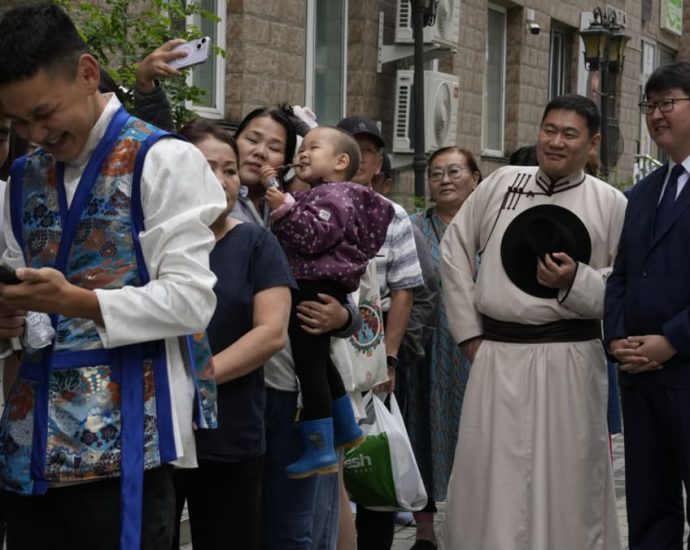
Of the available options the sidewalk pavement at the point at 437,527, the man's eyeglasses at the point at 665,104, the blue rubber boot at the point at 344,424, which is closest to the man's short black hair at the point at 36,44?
the blue rubber boot at the point at 344,424

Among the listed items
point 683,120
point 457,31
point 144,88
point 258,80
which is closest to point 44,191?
point 144,88

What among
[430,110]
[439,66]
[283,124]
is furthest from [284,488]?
[439,66]

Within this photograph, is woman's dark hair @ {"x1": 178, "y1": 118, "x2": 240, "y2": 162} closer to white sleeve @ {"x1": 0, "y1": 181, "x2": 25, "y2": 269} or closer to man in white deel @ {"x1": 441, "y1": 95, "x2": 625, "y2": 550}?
white sleeve @ {"x1": 0, "y1": 181, "x2": 25, "y2": 269}

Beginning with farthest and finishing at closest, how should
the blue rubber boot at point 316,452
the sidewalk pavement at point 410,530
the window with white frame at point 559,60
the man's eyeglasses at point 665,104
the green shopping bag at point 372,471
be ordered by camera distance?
the window with white frame at point 559,60
the sidewalk pavement at point 410,530
the green shopping bag at point 372,471
the man's eyeglasses at point 665,104
the blue rubber boot at point 316,452

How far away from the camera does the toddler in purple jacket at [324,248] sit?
4.89 meters

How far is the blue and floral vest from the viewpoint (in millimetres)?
3051

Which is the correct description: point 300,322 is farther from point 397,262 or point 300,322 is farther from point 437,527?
point 437,527

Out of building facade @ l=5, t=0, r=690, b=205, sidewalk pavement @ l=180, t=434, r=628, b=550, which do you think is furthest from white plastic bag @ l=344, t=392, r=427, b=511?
building facade @ l=5, t=0, r=690, b=205

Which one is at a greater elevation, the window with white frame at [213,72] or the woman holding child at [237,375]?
the window with white frame at [213,72]

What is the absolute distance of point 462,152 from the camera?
25.0 feet

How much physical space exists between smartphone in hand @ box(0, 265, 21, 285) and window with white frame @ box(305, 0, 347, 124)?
10.5 meters

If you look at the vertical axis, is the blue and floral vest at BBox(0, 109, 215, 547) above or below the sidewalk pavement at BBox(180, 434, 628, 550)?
above

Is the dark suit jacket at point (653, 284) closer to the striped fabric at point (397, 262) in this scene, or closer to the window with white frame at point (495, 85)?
the striped fabric at point (397, 262)

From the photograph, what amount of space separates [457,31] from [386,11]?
1210mm
